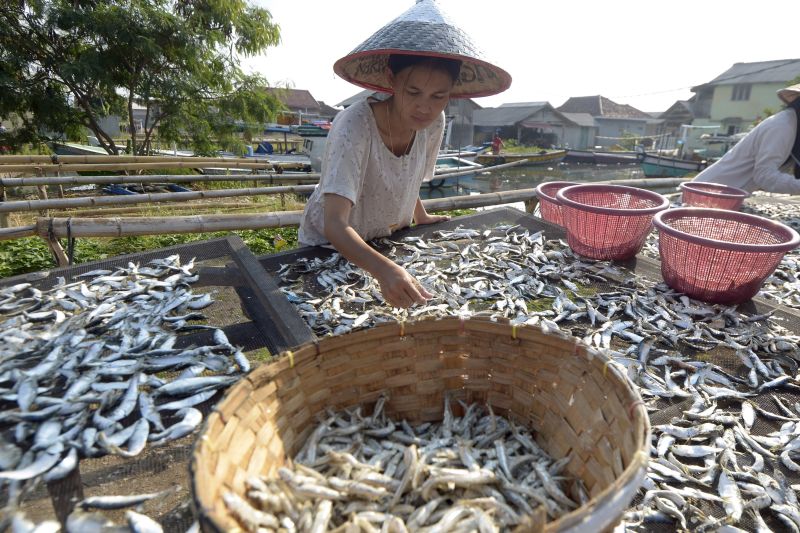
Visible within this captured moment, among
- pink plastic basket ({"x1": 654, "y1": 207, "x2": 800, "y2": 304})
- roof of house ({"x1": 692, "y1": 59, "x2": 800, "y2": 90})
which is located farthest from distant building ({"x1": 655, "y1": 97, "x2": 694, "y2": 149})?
pink plastic basket ({"x1": 654, "y1": 207, "x2": 800, "y2": 304})

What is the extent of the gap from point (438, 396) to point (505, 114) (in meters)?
42.5

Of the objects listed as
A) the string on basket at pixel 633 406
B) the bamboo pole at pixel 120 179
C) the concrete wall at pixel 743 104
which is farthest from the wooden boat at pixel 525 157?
the string on basket at pixel 633 406

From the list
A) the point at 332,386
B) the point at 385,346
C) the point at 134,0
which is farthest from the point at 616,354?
the point at 134,0

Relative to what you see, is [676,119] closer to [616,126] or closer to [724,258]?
[616,126]

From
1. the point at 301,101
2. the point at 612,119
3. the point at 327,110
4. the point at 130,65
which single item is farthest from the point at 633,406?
the point at 612,119

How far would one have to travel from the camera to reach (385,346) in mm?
1673

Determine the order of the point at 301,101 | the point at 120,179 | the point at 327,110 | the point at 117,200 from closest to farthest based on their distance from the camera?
the point at 117,200 → the point at 120,179 → the point at 301,101 → the point at 327,110

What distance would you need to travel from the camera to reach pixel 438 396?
5.77ft

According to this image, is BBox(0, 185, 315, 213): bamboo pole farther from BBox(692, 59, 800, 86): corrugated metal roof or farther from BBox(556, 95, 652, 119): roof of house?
BBox(556, 95, 652, 119): roof of house

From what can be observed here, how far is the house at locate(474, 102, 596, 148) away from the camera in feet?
124

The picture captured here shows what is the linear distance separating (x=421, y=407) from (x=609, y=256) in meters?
2.42

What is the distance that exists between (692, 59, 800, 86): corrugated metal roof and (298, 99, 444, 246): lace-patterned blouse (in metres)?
40.2

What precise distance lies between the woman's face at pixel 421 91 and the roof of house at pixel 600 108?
47710 millimetres

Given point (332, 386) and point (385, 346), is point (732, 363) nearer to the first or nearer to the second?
point (385, 346)
